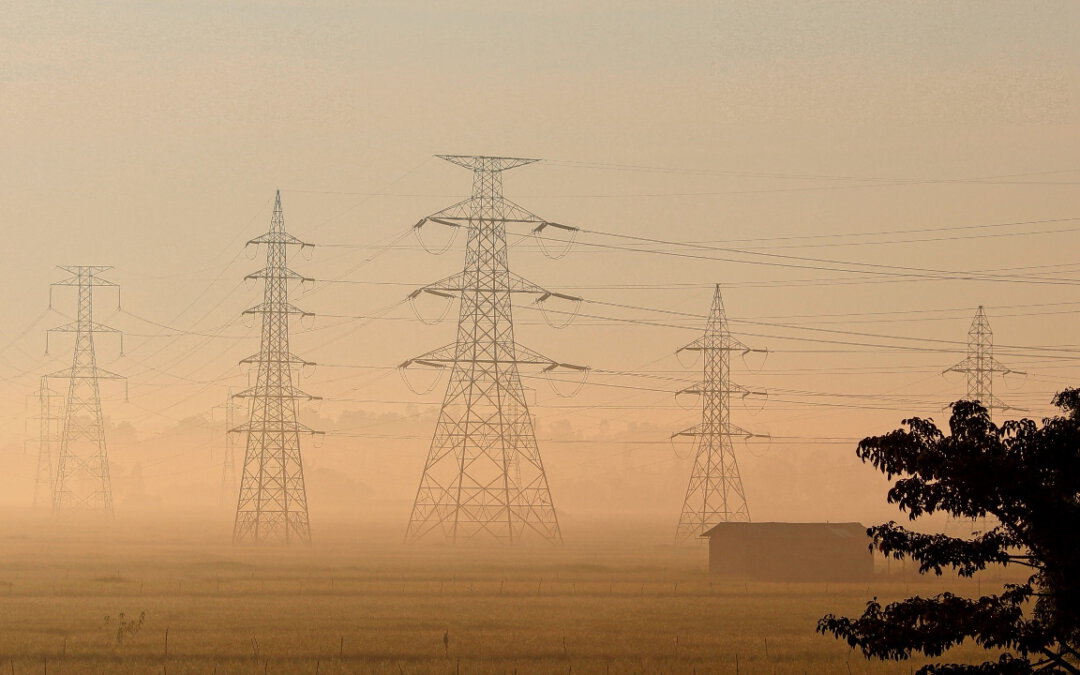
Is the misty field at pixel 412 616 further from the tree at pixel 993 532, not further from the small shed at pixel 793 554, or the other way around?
the tree at pixel 993 532

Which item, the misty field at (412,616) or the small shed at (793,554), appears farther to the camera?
the small shed at (793,554)

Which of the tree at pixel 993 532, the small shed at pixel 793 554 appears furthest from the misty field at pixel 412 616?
the tree at pixel 993 532

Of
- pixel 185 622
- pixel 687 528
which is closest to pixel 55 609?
pixel 185 622

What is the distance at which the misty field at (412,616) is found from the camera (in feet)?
151

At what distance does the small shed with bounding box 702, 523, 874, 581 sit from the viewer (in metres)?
92.4

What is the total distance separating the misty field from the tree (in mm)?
19822

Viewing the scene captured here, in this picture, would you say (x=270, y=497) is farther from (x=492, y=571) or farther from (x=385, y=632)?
(x=385, y=632)

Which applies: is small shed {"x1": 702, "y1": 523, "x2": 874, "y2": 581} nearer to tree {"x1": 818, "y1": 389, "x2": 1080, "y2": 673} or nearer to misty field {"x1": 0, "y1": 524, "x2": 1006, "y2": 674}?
misty field {"x1": 0, "y1": 524, "x2": 1006, "y2": 674}

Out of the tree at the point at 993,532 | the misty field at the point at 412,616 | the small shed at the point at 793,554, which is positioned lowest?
the misty field at the point at 412,616

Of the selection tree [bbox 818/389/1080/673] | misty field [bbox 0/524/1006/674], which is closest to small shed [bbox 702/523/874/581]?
misty field [bbox 0/524/1006/674]

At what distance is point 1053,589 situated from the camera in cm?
2455

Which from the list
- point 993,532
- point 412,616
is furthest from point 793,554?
point 993,532

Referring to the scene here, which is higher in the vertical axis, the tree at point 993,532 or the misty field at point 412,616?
the tree at point 993,532

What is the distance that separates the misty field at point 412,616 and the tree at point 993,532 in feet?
65.0
